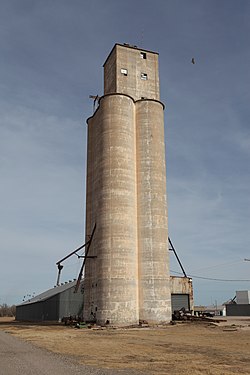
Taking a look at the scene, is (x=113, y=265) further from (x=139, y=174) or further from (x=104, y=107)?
(x=104, y=107)

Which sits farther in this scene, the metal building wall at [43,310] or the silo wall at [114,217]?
the metal building wall at [43,310]

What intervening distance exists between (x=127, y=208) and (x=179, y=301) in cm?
1712

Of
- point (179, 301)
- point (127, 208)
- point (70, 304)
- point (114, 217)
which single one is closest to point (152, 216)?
point (127, 208)

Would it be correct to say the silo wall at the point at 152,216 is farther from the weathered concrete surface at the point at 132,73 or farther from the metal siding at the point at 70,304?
the metal siding at the point at 70,304

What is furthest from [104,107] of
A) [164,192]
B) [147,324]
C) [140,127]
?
[147,324]

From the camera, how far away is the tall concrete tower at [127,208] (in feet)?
144

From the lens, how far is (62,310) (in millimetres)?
63312

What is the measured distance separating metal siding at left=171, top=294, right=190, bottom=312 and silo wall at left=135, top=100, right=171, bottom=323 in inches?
344

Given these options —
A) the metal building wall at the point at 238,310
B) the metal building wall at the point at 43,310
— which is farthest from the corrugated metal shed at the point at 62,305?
the metal building wall at the point at 238,310

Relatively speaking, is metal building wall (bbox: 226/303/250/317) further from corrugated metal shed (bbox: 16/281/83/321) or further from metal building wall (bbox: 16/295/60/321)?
metal building wall (bbox: 16/295/60/321)

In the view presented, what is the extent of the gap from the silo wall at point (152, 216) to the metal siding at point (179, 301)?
8.73m

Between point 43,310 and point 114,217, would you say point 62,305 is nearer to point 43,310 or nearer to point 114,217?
point 43,310

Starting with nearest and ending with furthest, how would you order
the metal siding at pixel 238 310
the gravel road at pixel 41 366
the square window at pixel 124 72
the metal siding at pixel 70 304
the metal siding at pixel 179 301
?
the gravel road at pixel 41 366
the square window at pixel 124 72
the metal siding at pixel 179 301
the metal siding at pixel 70 304
the metal siding at pixel 238 310

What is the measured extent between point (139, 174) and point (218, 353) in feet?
101
